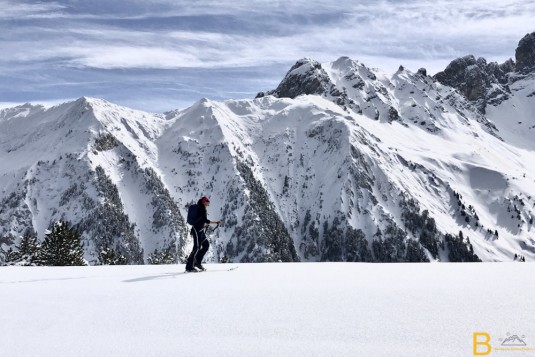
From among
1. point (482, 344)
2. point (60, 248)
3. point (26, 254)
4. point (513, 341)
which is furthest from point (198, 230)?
point (26, 254)

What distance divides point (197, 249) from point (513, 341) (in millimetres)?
11237

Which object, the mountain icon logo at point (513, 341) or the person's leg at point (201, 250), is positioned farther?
the person's leg at point (201, 250)

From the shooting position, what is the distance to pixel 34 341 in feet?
23.0

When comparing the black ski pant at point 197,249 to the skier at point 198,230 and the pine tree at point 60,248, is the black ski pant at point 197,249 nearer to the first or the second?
the skier at point 198,230

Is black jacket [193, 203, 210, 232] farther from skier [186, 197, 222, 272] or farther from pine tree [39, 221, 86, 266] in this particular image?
pine tree [39, 221, 86, 266]

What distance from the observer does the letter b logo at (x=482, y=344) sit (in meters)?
5.91

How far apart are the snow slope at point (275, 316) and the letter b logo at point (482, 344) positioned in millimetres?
85

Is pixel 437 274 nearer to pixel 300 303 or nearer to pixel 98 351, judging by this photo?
pixel 300 303

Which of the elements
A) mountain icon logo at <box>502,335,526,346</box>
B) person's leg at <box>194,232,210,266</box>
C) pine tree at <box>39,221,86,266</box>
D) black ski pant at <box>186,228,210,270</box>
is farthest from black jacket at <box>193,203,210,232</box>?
pine tree at <box>39,221,86,266</box>

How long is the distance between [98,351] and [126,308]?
2.32m

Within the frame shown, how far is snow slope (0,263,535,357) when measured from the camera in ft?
21.2

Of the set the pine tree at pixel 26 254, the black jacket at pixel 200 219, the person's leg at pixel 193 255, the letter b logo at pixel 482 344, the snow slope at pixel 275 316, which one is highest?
the letter b logo at pixel 482 344

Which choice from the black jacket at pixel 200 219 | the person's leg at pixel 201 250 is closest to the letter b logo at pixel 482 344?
the person's leg at pixel 201 250

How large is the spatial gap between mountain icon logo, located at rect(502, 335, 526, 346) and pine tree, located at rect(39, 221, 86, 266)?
43996 millimetres
